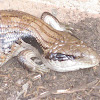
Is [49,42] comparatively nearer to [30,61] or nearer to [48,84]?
[30,61]

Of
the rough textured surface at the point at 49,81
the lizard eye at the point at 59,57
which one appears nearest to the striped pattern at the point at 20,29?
the lizard eye at the point at 59,57

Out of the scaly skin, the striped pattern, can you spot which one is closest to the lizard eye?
the scaly skin

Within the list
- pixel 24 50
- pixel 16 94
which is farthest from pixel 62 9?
pixel 16 94

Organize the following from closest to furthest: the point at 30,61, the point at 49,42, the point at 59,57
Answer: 1. the point at 59,57
2. the point at 49,42
3. the point at 30,61

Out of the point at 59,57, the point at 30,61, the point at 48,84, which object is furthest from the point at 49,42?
the point at 48,84

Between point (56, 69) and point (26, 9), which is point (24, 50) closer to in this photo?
point (56, 69)

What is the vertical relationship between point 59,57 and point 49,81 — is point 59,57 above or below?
above
